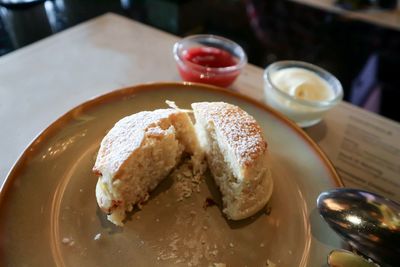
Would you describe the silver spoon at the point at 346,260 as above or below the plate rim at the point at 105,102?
below

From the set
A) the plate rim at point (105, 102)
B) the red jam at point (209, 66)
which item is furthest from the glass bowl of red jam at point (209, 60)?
the plate rim at point (105, 102)

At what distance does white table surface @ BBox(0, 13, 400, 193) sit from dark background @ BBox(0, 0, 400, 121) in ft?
1.53

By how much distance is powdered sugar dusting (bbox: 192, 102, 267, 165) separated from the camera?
4.03ft

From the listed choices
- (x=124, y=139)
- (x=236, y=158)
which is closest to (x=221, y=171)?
(x=236, y=158)

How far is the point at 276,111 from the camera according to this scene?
5.21ft

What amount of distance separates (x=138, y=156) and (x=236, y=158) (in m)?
0.36

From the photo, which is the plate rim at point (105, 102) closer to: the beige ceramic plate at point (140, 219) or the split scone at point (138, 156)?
the beige ceramic plate at point (140, 219)

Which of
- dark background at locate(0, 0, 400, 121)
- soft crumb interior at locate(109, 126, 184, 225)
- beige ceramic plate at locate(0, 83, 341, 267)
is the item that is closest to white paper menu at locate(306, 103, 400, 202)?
beige ceramic plate at locate(0, 83, 341, 267)

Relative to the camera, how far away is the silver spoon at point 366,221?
1098 millimetres

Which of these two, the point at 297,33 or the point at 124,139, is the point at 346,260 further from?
the point at 297,33

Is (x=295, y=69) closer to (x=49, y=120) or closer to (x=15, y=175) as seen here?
(x=49, y=120)

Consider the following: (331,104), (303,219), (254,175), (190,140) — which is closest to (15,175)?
(190,140)

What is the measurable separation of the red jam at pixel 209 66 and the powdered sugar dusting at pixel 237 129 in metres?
0.37

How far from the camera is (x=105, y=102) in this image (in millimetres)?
1539
